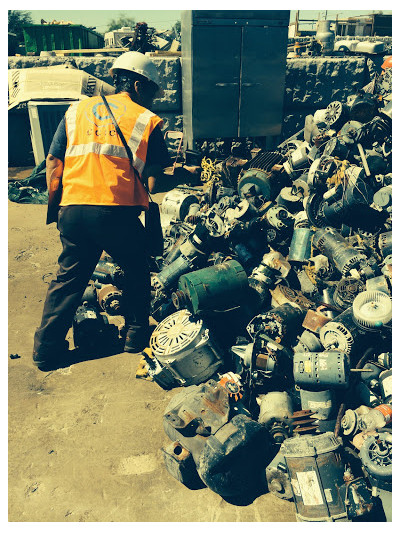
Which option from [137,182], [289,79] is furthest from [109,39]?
[137,182]

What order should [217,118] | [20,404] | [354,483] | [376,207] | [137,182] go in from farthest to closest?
1. [217,118]
2. [376,207]
3. [137,182]
4. [20,404]
5. [354,483]

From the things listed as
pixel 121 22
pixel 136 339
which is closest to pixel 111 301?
pixel 136 339

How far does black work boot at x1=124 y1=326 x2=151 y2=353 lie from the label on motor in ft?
6.17

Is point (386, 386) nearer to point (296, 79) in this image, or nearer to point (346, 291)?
point (346, 291)

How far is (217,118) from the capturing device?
872 cm

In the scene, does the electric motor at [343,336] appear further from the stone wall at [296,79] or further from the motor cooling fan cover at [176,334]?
the stone wall at [296,79]

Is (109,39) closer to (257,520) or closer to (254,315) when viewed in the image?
(254,315)

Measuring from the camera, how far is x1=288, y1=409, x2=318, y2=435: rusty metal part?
2.94 m

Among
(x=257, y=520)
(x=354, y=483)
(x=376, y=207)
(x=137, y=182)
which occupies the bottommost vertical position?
(x=257, y=520)

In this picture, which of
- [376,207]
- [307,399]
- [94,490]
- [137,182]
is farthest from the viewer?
[376,207]

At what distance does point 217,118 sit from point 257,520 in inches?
294

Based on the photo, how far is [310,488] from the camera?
257 cm

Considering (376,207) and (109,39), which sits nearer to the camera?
(376,207)

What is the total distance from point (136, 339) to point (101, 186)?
1374 mm
